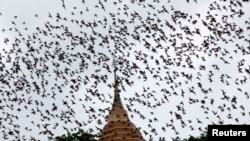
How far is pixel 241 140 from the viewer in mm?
19031

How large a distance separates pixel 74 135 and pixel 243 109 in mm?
39116

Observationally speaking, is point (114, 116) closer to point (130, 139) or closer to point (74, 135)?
point (130, 139)

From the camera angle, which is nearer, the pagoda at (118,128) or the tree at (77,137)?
the tree at (77,137)

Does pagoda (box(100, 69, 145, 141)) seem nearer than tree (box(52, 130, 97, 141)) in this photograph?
No

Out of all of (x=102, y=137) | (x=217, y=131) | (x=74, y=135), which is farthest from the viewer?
(x=102, y=137)

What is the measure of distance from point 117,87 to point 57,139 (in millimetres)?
15391

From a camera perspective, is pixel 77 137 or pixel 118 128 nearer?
pixel 77 137

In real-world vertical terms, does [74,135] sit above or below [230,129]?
above

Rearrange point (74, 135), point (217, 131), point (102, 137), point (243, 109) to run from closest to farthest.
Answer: point (243, 109) < point (217, 131) < point (74, 135) < point (102, 137)

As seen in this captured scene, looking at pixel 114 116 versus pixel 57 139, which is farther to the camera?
pixel 114 116

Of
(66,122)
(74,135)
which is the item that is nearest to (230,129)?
(66,122)

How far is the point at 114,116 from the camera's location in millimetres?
62688

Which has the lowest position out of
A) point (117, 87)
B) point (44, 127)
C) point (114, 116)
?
point (44, 127)

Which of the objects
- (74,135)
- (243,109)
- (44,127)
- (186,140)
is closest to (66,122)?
(44,127)
